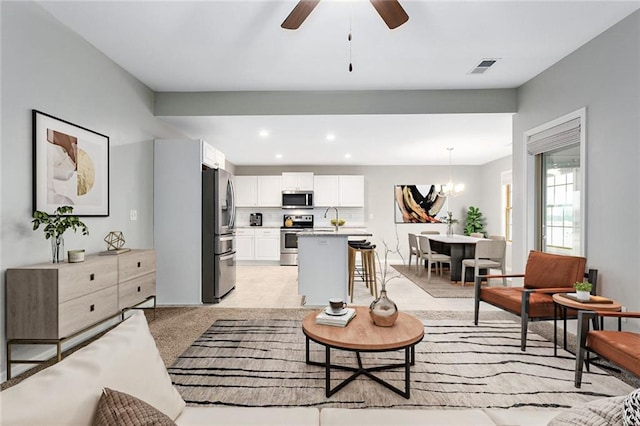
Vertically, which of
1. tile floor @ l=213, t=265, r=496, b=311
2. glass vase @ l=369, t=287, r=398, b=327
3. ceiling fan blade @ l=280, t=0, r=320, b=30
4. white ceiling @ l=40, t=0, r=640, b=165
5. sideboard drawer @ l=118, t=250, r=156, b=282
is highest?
white ceiling @ l=40, t=0, r=640, b=165

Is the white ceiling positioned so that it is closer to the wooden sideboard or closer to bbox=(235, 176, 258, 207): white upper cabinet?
the wooden sideboard

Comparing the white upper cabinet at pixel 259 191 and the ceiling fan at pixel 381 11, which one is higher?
the ceiling fan at pixel 381 11

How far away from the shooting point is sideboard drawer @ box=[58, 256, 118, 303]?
2316mm

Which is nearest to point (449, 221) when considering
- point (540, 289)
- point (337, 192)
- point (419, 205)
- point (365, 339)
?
point (419, 205)

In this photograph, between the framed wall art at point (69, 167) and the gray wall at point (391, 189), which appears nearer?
the framed wall art at point (69, 167)

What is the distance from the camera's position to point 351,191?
788 cm

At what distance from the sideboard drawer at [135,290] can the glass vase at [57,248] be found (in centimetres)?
54

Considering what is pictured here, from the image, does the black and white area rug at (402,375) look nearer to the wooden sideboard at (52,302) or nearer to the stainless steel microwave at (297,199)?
the wooden sideboard at (52,302)

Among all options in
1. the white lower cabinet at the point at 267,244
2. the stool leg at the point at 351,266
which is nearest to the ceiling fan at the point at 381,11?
the stool leg at the point at 351,266

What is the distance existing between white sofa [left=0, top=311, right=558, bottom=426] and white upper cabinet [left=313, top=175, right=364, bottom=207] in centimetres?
662

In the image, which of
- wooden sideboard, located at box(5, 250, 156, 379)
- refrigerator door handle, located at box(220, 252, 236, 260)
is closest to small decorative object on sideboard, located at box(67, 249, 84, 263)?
wooden sideboard, located at box(5, 250, 156, 379)

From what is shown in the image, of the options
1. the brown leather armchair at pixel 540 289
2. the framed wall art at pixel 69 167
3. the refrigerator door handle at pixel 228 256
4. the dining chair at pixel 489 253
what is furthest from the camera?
the dining chair at pixel 489 253

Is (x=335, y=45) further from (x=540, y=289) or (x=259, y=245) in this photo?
(x=259, y=245)

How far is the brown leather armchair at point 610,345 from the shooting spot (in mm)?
1842
